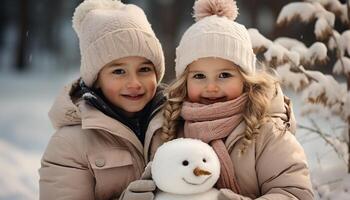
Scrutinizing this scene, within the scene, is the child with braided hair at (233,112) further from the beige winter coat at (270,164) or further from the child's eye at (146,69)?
the child's eye at (146,69)

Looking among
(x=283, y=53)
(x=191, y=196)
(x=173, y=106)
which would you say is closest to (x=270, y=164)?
(x=191, y=196)

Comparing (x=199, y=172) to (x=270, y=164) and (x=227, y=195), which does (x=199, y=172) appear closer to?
(x=227, y=195)

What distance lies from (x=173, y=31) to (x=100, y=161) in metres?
9.28

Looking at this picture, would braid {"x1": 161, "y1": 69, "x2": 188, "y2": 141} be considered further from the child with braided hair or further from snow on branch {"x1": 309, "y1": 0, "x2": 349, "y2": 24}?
snow on branch {"x1": 309, "y1": 0, "x2": 349, "y2": 24}

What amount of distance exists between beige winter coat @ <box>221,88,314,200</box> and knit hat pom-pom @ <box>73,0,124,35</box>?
3.23 ft

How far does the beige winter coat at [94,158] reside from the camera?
8.25 feet

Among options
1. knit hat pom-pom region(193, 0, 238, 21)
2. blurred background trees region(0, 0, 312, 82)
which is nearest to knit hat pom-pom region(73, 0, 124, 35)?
knit hat pom-pom region(193, 0, 238, 21)

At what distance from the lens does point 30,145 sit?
6715 mm

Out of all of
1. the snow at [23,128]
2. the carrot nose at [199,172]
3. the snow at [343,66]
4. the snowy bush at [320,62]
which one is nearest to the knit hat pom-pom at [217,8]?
the carrot nose at [199,172]

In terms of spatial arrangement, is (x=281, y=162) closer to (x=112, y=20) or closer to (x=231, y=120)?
(x=231, y=120)

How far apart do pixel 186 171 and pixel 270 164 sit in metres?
0.43

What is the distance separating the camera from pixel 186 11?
1206 centimetres

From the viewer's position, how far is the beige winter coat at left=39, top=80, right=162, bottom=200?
2.51 metres

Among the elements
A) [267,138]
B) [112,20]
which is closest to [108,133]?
[112,20]
